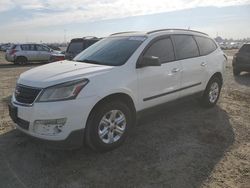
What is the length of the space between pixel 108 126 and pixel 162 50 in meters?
1.80

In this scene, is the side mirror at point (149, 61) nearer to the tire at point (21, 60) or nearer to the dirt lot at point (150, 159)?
Answer: the dirt lot at point (150, 159)

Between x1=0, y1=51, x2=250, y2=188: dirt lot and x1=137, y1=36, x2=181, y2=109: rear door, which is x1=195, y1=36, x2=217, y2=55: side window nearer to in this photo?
x1=137, y1=36, x2=181, y2=109: rear door

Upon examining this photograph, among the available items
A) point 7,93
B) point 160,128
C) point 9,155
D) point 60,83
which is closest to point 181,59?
point 160,128

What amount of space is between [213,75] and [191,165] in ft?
10.3

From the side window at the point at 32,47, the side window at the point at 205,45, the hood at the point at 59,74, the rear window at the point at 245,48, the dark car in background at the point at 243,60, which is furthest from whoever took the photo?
the side window at the point at 32,47

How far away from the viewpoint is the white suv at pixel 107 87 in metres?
3.69

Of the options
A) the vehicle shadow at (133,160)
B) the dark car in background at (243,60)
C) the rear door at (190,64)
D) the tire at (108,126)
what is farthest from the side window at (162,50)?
the dark car in background at (243,60)

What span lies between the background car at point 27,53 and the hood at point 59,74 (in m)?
16.5

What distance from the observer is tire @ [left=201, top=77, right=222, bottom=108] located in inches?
250

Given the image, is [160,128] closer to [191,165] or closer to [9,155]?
[191,165]

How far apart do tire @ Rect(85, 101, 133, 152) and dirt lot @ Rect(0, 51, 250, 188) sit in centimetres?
18

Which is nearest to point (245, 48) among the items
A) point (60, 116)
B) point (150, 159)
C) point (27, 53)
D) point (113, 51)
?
point (113, 51)

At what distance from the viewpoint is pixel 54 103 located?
11.9 ft

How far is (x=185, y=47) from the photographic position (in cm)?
564
